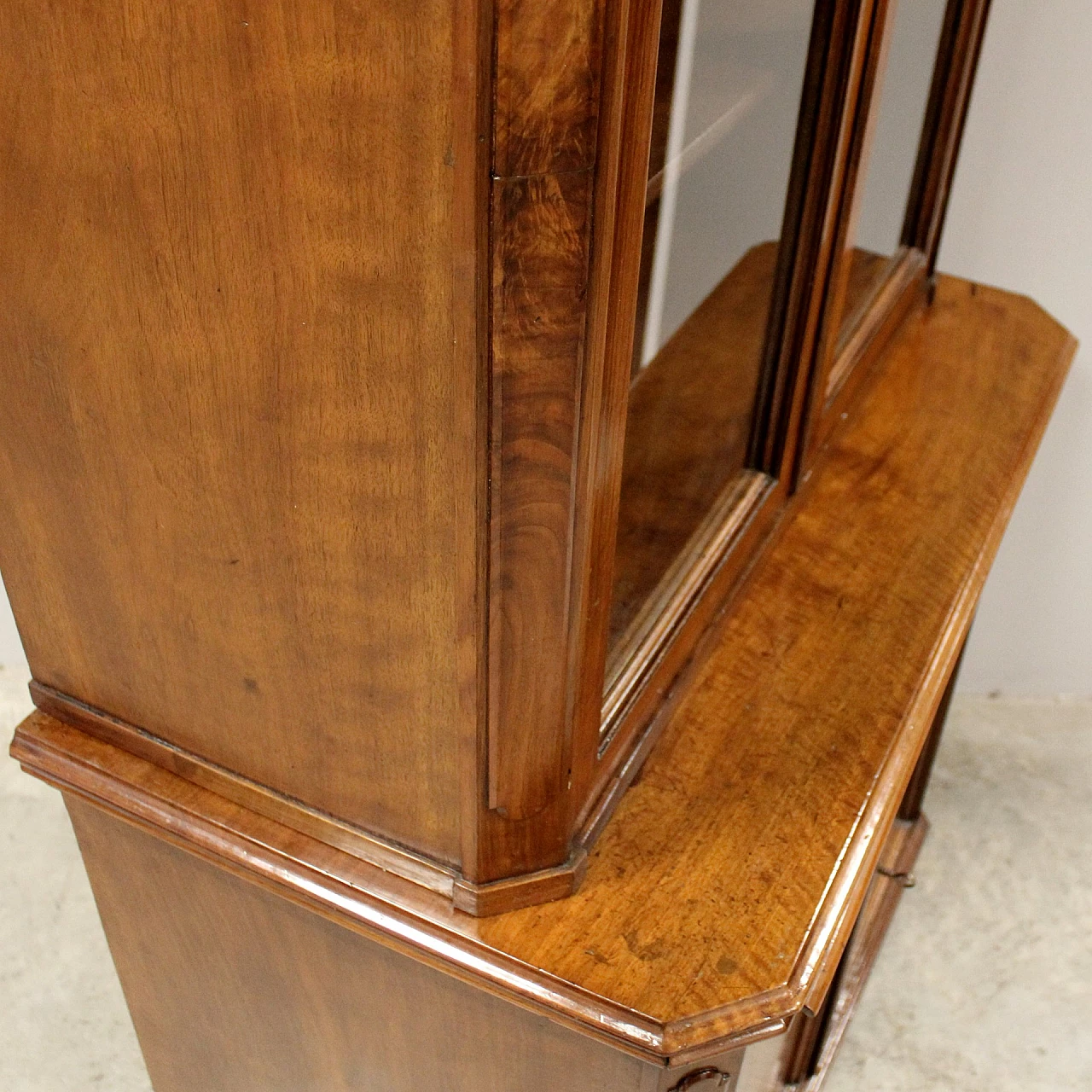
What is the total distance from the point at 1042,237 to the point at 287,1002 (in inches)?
42.7

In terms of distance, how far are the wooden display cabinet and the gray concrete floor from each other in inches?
13.8

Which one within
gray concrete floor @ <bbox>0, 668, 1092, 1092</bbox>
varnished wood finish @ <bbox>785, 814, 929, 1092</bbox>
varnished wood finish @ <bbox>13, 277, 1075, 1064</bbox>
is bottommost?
gray concrete floor @ <bbox>0, 668, 1092, 1092</bbox>

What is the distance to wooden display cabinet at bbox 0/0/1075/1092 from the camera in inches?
20.6

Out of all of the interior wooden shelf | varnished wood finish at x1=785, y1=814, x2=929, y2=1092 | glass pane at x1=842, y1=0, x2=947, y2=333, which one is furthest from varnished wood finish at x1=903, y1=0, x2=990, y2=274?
varnished wood finish at x1=785, y1=814, x2=929, y2=1092

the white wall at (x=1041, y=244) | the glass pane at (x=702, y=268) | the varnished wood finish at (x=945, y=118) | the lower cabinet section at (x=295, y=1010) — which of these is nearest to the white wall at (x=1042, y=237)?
the white wall at (x=1041, y=244)

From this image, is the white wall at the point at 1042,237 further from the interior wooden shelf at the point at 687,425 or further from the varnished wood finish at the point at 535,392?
the varnished wood finish at the point at 535,392

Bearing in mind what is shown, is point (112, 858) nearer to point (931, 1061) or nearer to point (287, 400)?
point (287, 400)

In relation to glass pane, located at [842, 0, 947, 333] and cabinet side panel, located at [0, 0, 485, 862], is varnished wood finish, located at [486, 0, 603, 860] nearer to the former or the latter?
cabinet side panel, located at [0, 0, 485, 862]

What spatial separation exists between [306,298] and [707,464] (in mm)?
390

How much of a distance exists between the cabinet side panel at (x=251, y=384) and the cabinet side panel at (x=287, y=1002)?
12cm

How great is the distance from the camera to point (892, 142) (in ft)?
3.42

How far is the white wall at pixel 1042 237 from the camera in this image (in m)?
1.32

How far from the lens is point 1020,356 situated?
4.24ft

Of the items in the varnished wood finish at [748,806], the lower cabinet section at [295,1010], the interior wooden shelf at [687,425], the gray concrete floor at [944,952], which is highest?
the interior wooden shelf at [687,425]
